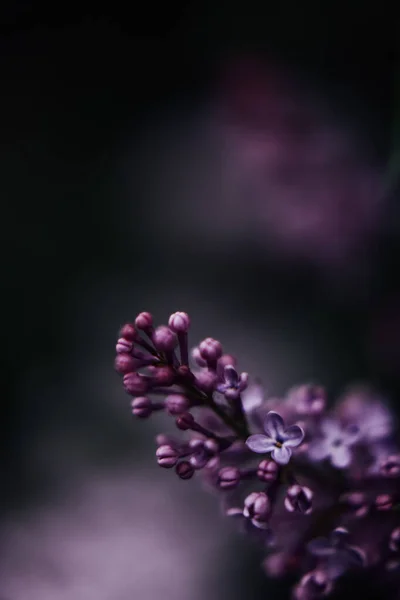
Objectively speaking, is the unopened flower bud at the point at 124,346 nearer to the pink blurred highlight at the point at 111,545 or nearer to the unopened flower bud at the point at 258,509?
the unopened flower bud at the point at 258,509

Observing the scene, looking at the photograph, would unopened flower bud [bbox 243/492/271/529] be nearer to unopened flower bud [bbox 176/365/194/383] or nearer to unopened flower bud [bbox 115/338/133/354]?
unopened flower bud [bbox 176/365/194/383]

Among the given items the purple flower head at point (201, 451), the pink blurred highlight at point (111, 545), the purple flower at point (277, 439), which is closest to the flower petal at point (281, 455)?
the purple flower at point (277, 439)

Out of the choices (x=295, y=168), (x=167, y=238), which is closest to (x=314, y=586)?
(x=295, y=168)

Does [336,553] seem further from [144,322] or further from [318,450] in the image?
[144,322]

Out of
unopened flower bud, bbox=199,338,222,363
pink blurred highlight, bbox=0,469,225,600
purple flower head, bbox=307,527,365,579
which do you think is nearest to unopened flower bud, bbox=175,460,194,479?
unopened flower bud, bbox=199,338,222,363

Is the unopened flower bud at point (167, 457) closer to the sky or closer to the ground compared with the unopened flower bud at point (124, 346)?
closer to the ground
